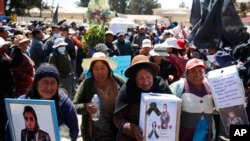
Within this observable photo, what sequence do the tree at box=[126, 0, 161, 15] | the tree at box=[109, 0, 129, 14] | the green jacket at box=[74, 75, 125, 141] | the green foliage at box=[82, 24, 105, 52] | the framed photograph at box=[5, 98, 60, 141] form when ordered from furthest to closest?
the tree at box=[126, 0, 161, 15], the tree at box=[109, 0, 129, 14], the green foliage at box=[82, 24, 105, 52], the green jacket at box=[74, 75, 125, 141], the framed photograph at box=[5, 98, 60, 141]

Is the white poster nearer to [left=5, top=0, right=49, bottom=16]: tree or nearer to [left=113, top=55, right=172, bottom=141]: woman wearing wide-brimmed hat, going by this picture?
[left=113, top=55, right=172, bottom=141]: woman wearing wide-brimmed hat

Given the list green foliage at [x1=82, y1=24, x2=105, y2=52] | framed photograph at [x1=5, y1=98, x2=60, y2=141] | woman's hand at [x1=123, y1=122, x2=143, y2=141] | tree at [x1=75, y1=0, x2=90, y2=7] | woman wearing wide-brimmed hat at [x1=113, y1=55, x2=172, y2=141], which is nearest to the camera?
framed photograph at [x1=5, y1=98, x2=60, y2=141]

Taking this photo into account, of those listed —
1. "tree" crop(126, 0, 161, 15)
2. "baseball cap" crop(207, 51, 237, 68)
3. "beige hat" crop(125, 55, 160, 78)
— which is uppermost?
"beige hat" crop(125, 55, 160, 78)

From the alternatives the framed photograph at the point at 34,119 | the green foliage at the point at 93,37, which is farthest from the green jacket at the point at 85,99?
the green foliage at the point at 93,37

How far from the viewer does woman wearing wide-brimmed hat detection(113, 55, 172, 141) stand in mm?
3688

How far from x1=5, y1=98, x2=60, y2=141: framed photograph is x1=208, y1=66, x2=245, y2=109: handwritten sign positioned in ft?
5.46

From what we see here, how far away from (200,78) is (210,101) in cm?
26

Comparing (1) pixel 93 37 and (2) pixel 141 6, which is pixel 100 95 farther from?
(2) pixel 141 6

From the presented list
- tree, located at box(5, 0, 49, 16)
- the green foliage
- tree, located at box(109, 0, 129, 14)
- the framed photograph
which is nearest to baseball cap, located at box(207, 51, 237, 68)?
the framed photograph

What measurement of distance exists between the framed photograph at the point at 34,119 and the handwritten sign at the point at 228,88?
166cm

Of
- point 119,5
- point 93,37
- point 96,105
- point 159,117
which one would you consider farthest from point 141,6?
point 159,117

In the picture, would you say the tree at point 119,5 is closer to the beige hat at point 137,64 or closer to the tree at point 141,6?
the tree at point 141,6

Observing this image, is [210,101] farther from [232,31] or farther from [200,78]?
[232,31]

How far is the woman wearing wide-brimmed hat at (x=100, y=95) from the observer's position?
405 centimetres
